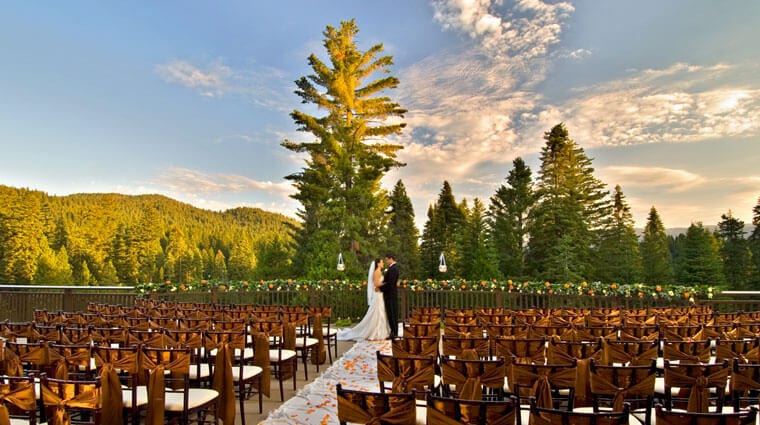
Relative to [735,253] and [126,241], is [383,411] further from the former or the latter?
[126,241]

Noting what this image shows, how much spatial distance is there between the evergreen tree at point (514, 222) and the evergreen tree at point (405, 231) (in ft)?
24.8

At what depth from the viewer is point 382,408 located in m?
3.16

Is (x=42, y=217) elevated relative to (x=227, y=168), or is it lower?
lower

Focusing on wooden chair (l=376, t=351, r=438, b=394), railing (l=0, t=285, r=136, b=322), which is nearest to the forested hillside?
railing (l=0, t=285, r=136, b=322)

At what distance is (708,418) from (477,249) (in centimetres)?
3550

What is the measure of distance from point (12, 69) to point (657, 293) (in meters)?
→ 40.7

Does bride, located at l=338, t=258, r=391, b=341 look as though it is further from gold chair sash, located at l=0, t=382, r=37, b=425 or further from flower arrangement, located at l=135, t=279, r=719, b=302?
gold chair sash, located at l=0, t=382, r=37, b=425

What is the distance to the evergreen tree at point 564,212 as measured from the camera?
111 feet

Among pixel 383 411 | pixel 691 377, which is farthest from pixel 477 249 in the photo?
pixel 383 411

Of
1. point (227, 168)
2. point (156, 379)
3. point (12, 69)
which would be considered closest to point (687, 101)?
point (156, 379)

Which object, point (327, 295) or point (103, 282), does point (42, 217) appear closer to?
point (103, 282)

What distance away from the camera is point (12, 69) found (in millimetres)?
33875

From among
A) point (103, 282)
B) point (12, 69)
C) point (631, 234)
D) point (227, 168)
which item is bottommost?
point (103, 282)

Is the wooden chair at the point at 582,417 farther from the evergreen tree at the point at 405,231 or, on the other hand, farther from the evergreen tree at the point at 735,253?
the evergreen tree at the point at 735,253
